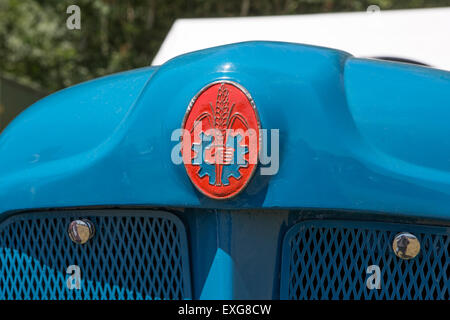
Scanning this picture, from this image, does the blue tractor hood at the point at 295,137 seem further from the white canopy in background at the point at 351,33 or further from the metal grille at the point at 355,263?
the white canopy in background at the point at 351,33

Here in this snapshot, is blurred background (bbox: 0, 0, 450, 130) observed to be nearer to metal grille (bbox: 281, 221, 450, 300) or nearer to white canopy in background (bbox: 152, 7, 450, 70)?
white canopy in background (bbox: 152, 7, 450, 70)

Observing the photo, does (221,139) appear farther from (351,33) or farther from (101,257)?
(351,33)

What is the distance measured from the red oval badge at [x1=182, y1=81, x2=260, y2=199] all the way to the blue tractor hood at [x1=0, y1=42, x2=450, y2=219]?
0.02 m

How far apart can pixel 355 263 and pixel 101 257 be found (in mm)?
569

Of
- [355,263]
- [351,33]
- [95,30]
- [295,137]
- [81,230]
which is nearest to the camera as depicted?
[295,137]

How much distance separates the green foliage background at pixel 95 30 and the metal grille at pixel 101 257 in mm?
11598

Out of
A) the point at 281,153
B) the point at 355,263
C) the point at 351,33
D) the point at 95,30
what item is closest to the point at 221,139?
the point at 281,153

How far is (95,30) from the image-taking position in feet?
48.2

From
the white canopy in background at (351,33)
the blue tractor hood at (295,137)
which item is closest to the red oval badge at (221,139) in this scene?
the blue tractor hood at (295,137)

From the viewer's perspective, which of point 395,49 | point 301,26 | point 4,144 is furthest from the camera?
point 301,26

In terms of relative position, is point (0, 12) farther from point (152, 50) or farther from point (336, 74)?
point (336, 74)

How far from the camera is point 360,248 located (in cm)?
124
